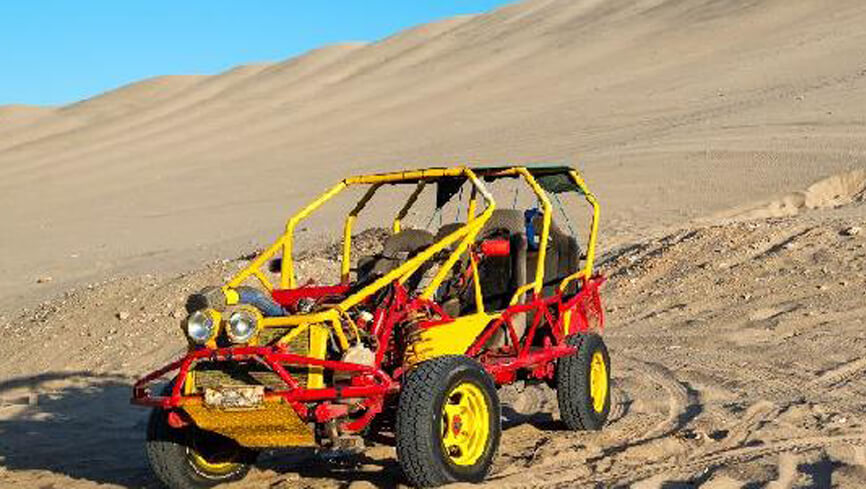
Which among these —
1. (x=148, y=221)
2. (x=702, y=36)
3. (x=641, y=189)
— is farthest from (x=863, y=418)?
(x=702, y=36)

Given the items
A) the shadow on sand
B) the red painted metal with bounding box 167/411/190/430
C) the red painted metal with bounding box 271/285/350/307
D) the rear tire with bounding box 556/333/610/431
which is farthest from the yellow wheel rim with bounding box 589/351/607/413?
the red painted metal with bounding box 167/411/190/430

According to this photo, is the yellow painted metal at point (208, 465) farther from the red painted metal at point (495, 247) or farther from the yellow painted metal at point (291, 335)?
the red painted metal at point (495, 247)

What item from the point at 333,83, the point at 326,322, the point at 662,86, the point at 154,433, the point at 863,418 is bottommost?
the point at 863,418

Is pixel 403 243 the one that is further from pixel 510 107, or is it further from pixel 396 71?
pixel 396 71

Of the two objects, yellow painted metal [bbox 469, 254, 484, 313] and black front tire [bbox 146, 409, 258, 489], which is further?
yellow painted metal [bbox 469, 254, 484, 313]

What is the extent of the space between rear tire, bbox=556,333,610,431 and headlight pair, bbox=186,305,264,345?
7.18ft

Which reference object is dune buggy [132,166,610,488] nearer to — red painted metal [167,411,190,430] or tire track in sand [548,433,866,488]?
red painted metal [167,411,190,430]

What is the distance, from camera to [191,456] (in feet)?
20.4

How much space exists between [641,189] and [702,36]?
23160 millimetres

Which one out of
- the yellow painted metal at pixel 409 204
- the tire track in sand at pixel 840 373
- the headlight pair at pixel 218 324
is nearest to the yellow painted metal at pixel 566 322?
the yellow painted metal at pixel 409 204

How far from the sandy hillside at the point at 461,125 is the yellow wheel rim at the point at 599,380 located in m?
9.22

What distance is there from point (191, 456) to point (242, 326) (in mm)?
1075

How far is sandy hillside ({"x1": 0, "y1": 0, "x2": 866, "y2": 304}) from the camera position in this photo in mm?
22078

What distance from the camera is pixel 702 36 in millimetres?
42062
